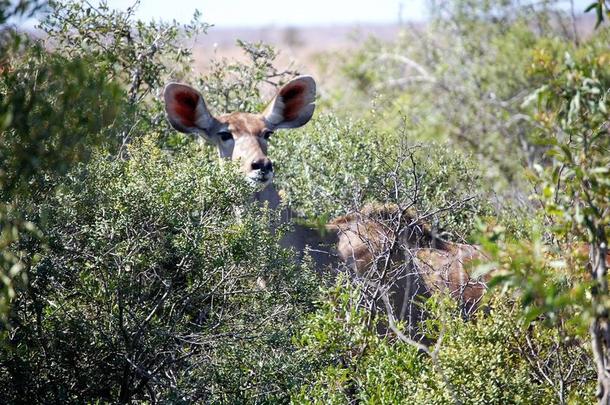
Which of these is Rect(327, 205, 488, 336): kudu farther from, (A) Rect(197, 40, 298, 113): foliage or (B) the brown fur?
(A) Rect(197, 40, 298, 113): foliage

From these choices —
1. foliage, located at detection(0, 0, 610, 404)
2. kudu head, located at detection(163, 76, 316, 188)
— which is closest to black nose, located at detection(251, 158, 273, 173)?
kudu head, located at detection(163, 76, 316, 188)

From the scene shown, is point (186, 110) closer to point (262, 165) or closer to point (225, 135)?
point (225, 135)

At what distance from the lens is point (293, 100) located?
9.24m

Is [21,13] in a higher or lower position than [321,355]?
higher

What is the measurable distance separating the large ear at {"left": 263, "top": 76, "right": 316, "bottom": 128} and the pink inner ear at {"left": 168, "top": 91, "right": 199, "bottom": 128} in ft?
2.28

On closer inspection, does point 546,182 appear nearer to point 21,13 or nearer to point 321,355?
point 321,355

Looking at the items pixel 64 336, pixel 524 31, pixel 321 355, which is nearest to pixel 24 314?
pixel 64 336

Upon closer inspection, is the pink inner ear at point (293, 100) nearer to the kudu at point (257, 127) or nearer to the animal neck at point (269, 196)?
the kudu at point (257, 127)

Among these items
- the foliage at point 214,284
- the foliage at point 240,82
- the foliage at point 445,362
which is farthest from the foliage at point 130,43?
the foliage at point 445,362

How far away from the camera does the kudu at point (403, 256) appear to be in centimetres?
750

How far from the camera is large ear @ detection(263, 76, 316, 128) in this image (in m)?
9.16

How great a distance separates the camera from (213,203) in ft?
22.3

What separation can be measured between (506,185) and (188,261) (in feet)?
22.6

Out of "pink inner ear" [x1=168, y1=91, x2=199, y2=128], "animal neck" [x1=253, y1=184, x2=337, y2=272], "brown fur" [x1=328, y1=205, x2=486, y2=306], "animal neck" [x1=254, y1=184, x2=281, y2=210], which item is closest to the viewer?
"brown fur" [x1=328, y1=205, x2=486, y2=306]
